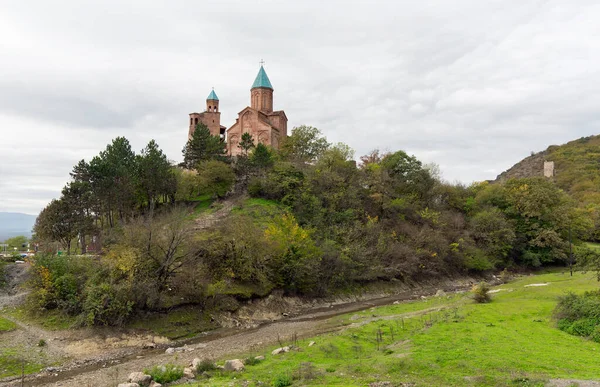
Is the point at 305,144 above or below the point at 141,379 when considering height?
above

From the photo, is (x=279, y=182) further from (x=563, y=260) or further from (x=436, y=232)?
(x=563, y=260)

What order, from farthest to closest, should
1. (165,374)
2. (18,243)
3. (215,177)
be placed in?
(215,177), (18,243), (165,374)

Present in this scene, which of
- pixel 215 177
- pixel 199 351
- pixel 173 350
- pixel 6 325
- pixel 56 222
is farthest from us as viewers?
pixel 215 177

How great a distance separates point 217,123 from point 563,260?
2651 inches

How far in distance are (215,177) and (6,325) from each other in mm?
31151

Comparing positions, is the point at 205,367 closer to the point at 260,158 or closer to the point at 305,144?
the point at 260,158

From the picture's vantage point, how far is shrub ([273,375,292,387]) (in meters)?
14.3

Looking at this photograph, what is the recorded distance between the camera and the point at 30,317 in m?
26.6

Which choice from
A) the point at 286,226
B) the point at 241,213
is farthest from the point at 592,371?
the point at 241,213

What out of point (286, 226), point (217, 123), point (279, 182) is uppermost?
point (217, 123)

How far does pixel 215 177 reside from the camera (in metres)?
53.1

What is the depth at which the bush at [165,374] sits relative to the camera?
16941 millimetres

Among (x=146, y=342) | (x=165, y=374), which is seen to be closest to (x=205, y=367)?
(x=165, y=374)

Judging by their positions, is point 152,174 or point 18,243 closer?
point 152,174
